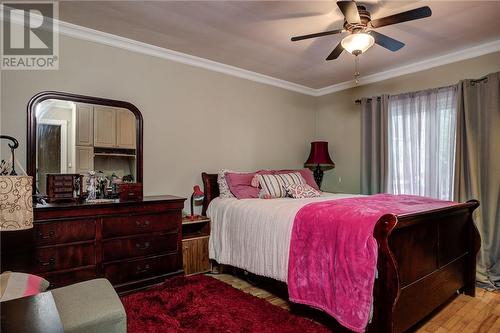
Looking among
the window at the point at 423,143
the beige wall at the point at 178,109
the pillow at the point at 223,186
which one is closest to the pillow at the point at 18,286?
the beige wall at the point at 178,109

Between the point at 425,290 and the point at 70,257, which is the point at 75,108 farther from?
the point at 425,290

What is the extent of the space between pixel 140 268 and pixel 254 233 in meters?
1.06

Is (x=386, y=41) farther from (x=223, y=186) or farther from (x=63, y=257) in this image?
(x=63, y=257)

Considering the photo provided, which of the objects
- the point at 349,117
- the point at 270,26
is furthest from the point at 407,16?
the point at 349,117

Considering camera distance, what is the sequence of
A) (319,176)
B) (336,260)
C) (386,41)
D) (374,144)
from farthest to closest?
(319,176) < (374,144) < (386,41) < (336,260)

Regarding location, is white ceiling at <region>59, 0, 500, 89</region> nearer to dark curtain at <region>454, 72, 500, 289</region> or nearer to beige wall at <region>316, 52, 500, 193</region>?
beige wall at <region>316, 52, 500, 193</region>

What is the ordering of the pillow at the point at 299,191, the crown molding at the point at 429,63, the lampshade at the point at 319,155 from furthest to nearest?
the lampshade at the point at 319,155
the pillow at the point at 299,191
the crown molding at the point at 429,63

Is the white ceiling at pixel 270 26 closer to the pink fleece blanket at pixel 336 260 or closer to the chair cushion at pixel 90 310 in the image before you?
the pink fleece blanket at pixel 336 260

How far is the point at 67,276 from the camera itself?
2.25m

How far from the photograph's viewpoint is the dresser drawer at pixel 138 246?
2.44m

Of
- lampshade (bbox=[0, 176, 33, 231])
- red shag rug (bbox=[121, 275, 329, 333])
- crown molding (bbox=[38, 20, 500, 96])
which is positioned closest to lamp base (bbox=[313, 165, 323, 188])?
crown molding (bbox=[38, 20, 500, 96])

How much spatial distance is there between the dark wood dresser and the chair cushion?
0.73 metres

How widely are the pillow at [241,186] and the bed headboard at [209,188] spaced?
21cm

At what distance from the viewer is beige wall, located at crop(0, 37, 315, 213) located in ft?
8.76
